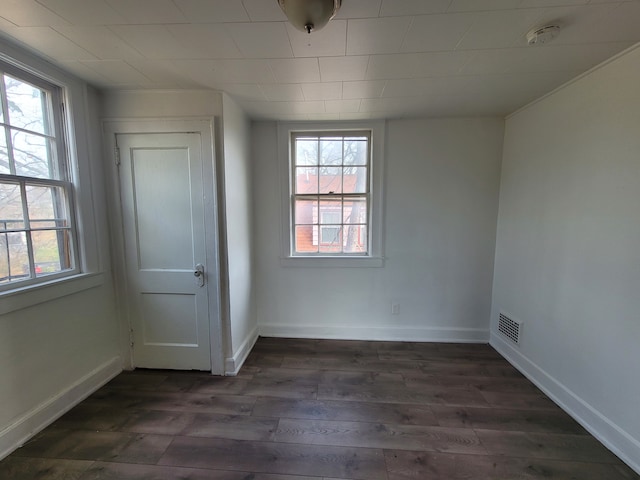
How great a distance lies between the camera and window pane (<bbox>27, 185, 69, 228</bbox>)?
162 cm

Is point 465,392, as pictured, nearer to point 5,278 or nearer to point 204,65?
point 204,65

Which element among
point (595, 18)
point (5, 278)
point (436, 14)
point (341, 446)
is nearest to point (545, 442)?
point (341, 446)

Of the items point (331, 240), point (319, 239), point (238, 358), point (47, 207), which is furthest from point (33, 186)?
point (331, 240)

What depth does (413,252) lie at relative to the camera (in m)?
2.70

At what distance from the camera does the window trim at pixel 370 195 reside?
261 centimetres

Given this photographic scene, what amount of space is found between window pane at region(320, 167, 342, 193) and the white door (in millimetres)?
1240

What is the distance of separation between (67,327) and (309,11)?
246 centimetres

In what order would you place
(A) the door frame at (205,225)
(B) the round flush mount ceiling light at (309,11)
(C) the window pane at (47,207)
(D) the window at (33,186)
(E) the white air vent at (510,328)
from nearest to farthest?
(B) the round flush mount ceiling light at (309,11) → (D) the window at (33,186) → (C) the window pane at (47,207) → (A) the door frame at (205,225) → (E) the white air vent at (510,328)

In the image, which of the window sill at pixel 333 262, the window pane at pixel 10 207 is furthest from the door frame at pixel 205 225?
the window sill at pixel 333 262

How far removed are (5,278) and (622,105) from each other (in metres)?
3.80

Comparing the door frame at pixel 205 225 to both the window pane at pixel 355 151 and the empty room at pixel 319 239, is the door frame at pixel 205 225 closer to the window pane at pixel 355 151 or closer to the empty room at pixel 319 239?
the empty room at pixel 319 239

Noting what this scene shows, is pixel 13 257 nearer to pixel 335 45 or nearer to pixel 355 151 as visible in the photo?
pixel 335 45

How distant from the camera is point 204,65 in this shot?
1614 mm

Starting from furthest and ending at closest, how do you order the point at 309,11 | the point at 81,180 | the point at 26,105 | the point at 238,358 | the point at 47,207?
the point at 238,358
the point at 81,180
the point at 47,207
the point at 26,105
the point at 309,11
